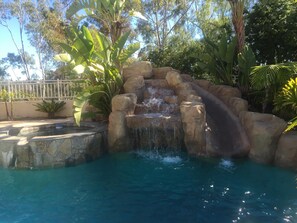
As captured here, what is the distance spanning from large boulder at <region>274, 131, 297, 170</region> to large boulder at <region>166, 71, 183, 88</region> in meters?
4.70

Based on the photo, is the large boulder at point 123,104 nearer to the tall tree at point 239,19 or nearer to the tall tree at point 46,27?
the tall tree at point 239,19

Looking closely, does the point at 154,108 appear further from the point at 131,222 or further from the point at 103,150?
the point at 131,222

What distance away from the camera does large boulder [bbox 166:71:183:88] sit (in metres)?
11.4

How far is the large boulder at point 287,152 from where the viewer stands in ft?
24.1

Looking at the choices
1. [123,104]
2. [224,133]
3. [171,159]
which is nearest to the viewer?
[171,159]

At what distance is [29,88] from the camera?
14430 millimetres

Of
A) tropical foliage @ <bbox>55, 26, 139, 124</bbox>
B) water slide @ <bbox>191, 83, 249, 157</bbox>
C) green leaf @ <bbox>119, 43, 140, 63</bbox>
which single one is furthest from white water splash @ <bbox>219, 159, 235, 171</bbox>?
green leaf @ <bbox>119, 43, 140, 63</bbox>

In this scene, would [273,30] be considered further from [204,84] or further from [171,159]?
[171,159]

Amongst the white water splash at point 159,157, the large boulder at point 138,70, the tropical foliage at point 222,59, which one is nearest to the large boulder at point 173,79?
the large boulder at point 138,70

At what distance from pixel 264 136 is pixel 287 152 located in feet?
2.25

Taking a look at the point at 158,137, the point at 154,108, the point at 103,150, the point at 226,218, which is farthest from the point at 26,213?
the point at 154,108

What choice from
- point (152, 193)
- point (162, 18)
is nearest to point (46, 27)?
point (162, 18)

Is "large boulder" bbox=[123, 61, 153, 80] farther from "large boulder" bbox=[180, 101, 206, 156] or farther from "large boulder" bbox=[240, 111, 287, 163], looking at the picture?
"large boulder" bbox=[240, 111, 287, 163]

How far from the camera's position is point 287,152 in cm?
747
